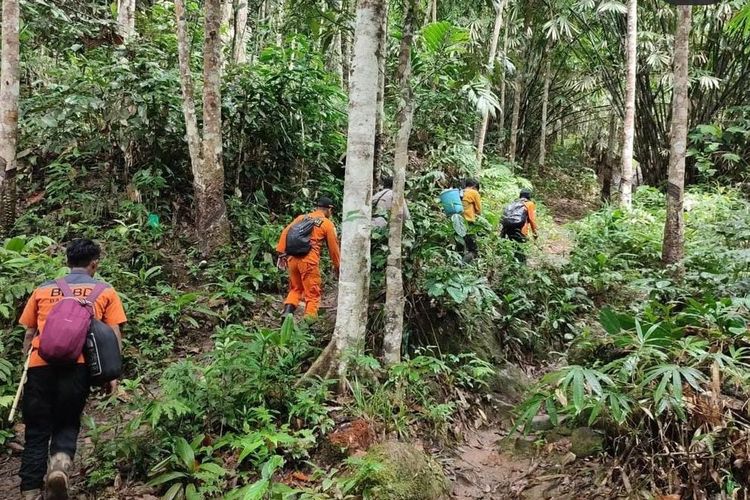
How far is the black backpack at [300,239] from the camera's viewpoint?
617 cm

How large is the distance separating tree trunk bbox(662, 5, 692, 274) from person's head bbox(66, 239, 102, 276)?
7376mm

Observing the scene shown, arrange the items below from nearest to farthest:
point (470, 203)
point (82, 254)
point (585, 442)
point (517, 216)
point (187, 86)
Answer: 1. point (82, 254)
2. point (585, 442)
3. point (187, 86)
4. point (470, 203)
5. point (517, 216)

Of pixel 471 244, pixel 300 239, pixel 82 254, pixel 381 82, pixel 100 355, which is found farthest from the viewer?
pixel 471 244

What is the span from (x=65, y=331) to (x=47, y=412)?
2.24 ft

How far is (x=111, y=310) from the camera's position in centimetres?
392

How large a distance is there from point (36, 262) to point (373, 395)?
4.33 meters

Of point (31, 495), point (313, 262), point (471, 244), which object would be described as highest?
point (471, 244)

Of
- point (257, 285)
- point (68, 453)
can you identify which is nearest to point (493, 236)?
point (257, 285)

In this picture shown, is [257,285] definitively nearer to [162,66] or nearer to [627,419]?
[162,66]

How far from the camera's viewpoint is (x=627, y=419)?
3807mm

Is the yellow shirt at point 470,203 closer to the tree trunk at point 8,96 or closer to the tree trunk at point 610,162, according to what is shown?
the tree trunk at point 8,96

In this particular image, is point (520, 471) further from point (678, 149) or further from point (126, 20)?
point (126, 20)

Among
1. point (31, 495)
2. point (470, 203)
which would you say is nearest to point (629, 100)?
point (470, 203)

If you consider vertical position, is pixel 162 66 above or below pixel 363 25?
above
